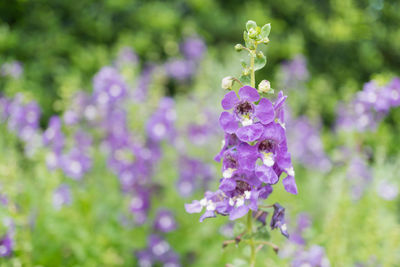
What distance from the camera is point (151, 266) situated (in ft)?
10.1

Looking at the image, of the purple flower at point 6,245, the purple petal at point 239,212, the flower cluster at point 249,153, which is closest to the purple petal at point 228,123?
the flower cluster at point 249,153

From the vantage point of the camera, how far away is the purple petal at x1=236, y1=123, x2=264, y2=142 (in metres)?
1.21

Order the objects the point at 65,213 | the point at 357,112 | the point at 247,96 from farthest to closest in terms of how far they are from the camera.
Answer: the point at 357,112
the point at 65,213
the point at 247,96

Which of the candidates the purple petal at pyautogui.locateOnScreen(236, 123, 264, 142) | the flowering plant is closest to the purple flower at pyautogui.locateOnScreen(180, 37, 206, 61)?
the flowering plant

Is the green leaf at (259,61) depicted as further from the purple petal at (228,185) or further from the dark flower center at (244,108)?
the purple petal at (228,185)

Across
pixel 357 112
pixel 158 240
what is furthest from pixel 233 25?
pixel 158 240

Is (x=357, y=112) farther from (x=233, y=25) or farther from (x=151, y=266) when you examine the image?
(x=233, y=25)

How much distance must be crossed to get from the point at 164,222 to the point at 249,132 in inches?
73.4

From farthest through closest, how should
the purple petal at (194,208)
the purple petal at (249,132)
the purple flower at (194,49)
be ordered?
1. the purple flower at (194,49)
2. the purple petal at (194,208)
3. the purple petal at (249,132)

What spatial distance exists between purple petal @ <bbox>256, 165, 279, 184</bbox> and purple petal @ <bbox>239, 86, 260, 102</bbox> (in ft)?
0.66

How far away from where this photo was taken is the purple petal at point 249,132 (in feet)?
3.97

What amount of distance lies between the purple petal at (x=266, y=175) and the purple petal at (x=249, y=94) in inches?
7.9

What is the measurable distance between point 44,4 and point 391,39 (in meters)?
4.96

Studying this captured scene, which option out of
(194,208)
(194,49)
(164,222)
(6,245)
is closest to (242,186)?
(194,208)
